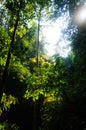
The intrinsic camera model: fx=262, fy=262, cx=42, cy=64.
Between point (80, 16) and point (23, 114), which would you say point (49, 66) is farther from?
point (23, 114)

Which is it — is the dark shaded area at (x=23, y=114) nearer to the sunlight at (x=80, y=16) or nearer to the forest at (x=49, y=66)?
the forest at (x=49, y=66)

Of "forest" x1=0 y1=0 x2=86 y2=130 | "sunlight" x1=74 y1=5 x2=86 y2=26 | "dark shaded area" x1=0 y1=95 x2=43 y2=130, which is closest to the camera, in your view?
"forest" x1=0 y1=0 x2=86 y2=130

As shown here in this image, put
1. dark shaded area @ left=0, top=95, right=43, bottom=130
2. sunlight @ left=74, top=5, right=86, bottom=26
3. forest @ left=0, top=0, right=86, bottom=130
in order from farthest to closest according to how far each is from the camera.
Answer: dark shaded area @ left=0, top=95, right=43, bottom=130 → sunlight @ left=74, top=5, right=86, bottom=26 → forest @ left=0, top=0, right=86, bottom=130

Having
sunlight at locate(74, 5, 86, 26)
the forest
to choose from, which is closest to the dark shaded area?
the forest

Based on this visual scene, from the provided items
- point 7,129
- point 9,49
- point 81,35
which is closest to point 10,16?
point 9,49

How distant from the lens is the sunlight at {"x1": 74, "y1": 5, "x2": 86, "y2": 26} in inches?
643

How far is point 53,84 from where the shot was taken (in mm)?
14234

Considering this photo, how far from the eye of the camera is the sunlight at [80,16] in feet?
53.6

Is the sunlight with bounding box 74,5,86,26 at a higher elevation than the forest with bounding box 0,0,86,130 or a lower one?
higher

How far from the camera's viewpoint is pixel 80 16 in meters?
16.0

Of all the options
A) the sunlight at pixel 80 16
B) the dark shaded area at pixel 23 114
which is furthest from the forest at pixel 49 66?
the dark shaded area at pixel 23 114

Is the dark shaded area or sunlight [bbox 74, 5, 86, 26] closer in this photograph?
sunlight [bbox 74, 5, 86, 26]

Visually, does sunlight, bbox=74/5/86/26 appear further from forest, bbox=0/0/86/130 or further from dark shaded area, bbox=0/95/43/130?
dark shaded area, bbox=0/95/43/130

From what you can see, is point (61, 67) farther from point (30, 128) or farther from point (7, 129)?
point (30, 128)
